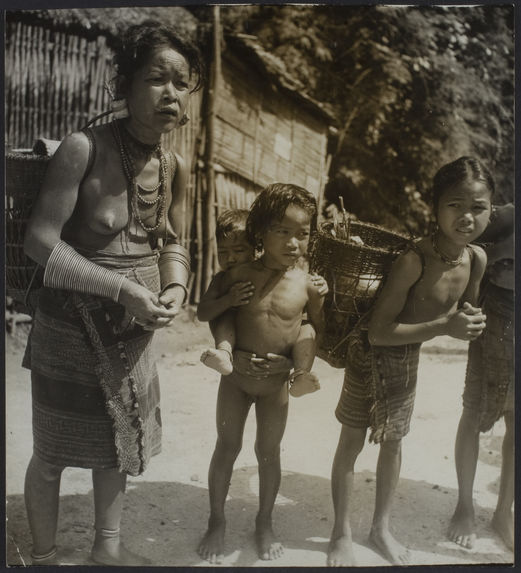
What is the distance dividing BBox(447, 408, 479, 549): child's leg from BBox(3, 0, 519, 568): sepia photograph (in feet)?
0.04

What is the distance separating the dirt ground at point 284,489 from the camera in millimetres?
2846

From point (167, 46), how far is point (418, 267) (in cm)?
116

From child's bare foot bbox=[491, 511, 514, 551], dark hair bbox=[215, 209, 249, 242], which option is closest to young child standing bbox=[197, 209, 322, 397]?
dark hair bbox=[215, 209, 249, 242]

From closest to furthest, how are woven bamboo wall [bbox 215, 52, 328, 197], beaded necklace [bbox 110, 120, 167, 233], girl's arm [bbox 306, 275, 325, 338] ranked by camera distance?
beaded necklace [bbox 110, 120, 167, 233] → girl's arm [bbox 306, 275, 325, 338] → woven bamboo wall [bbox 215, 52, 328, 197]

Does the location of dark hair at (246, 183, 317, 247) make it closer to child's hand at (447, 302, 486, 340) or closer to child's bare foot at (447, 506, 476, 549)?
child's hand at (447, 302, 486, 340)

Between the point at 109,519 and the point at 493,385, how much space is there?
Result: 1.57 meters

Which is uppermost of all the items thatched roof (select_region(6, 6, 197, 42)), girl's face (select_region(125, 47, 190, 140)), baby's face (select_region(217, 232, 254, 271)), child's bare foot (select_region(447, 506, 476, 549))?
thatched roof (select_region(6, 6, 197, 42))

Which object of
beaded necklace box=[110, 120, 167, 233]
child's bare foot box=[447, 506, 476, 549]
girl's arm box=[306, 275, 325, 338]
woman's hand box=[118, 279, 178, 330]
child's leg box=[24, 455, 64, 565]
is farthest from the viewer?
child's bare foot box=[447, 506, 476, 549]

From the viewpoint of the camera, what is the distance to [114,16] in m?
2.76

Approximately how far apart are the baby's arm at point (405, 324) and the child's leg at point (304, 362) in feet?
0.77

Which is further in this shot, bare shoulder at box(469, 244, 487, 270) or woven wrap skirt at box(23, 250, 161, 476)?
bare shoulder at box(469, 244, 487, 270)

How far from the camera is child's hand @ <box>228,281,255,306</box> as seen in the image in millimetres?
2621

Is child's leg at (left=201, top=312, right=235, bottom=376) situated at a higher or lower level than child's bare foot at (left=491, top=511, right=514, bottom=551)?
higher

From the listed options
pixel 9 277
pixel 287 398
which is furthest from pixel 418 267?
pixel 9 277
